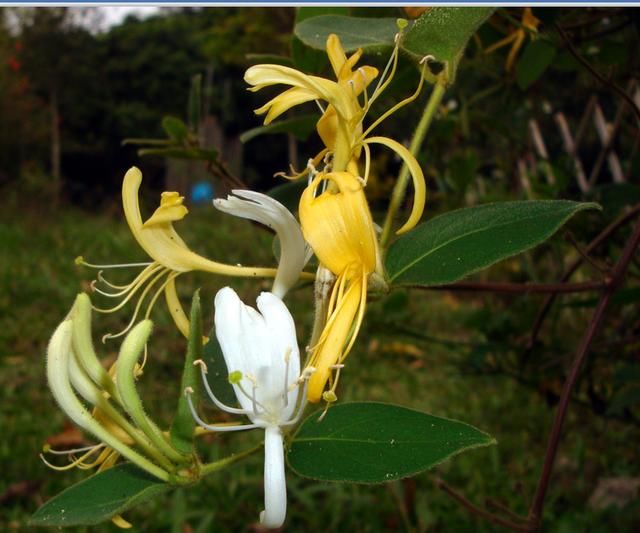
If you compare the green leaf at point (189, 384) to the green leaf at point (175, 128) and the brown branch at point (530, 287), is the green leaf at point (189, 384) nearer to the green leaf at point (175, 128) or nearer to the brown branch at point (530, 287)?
the brown branch at point (530, 287)

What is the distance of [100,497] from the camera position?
0.40 meters

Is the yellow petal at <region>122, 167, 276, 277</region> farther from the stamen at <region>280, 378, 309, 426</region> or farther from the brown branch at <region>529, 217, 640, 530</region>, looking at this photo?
the brown branch at <region>529, 217, 640, 530</region>

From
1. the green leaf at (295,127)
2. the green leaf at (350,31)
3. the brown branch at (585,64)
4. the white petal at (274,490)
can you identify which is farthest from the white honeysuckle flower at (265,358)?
the brown branch at (585,64)

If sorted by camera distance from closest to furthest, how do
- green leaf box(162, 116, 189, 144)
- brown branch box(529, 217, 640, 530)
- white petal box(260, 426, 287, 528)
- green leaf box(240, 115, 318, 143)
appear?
white petal box(260, 426, 287, 528) < brown branch box(529, 217, 640, 530) < green leaf box(240, 115, 318, 143) < green leaf box(162, 116, 189, 144)

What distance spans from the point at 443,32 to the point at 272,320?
221mm

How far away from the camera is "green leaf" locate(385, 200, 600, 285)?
16.5 inches

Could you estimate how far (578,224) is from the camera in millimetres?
1146

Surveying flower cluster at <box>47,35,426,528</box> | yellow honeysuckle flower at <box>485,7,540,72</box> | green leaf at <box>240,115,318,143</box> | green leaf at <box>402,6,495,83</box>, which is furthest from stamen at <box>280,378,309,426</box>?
yellow honeysuckle flower at <box>485,7,540,72</box>

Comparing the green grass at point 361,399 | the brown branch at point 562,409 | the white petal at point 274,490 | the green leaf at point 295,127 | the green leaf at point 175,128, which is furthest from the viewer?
the green grass at point 361,399

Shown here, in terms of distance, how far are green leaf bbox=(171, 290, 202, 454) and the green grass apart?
0.40 m

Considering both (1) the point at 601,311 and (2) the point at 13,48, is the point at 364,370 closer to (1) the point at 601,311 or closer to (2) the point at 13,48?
(1) the point at 601,311

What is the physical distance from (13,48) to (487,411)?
5475mm

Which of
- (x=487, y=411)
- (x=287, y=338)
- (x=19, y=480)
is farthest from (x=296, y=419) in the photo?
(x=487, y=411)

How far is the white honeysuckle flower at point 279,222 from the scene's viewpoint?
400 mm
